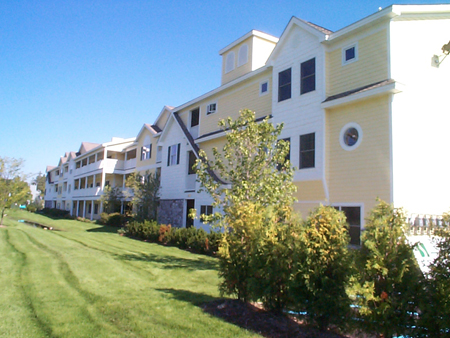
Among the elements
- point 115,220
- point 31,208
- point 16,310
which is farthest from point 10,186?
point 31,208

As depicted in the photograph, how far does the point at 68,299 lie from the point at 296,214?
16.5 ft

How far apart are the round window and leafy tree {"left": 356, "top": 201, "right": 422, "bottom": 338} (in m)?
8.30

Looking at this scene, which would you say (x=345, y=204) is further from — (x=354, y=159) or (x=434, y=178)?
(x=434, y=178)

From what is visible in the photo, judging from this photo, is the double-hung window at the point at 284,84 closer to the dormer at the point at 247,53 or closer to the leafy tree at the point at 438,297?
the dormer at the point at 247,53

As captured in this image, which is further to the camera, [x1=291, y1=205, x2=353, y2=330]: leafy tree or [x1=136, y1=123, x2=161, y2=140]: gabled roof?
[x1=136, y1=123, x2=161, y2=140]: gabled roof

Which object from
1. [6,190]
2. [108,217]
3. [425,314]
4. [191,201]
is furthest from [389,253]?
[108,217]

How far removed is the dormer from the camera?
21516 millimetres

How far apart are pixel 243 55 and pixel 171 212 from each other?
39.1 ft

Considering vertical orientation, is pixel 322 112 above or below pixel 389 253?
above

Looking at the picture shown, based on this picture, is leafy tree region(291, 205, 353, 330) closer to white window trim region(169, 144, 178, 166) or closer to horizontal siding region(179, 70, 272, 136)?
horizontal siding region(179, 70, 272, 136)

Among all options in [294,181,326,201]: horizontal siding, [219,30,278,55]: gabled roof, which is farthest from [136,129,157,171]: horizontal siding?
[294,181,326,201]: horizontal siding

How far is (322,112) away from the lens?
565 inches

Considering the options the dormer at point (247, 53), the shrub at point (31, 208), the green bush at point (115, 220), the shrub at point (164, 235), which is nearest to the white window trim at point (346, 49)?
the dormer at point (247, 53)

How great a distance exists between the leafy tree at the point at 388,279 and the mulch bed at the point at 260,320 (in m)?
0.87
